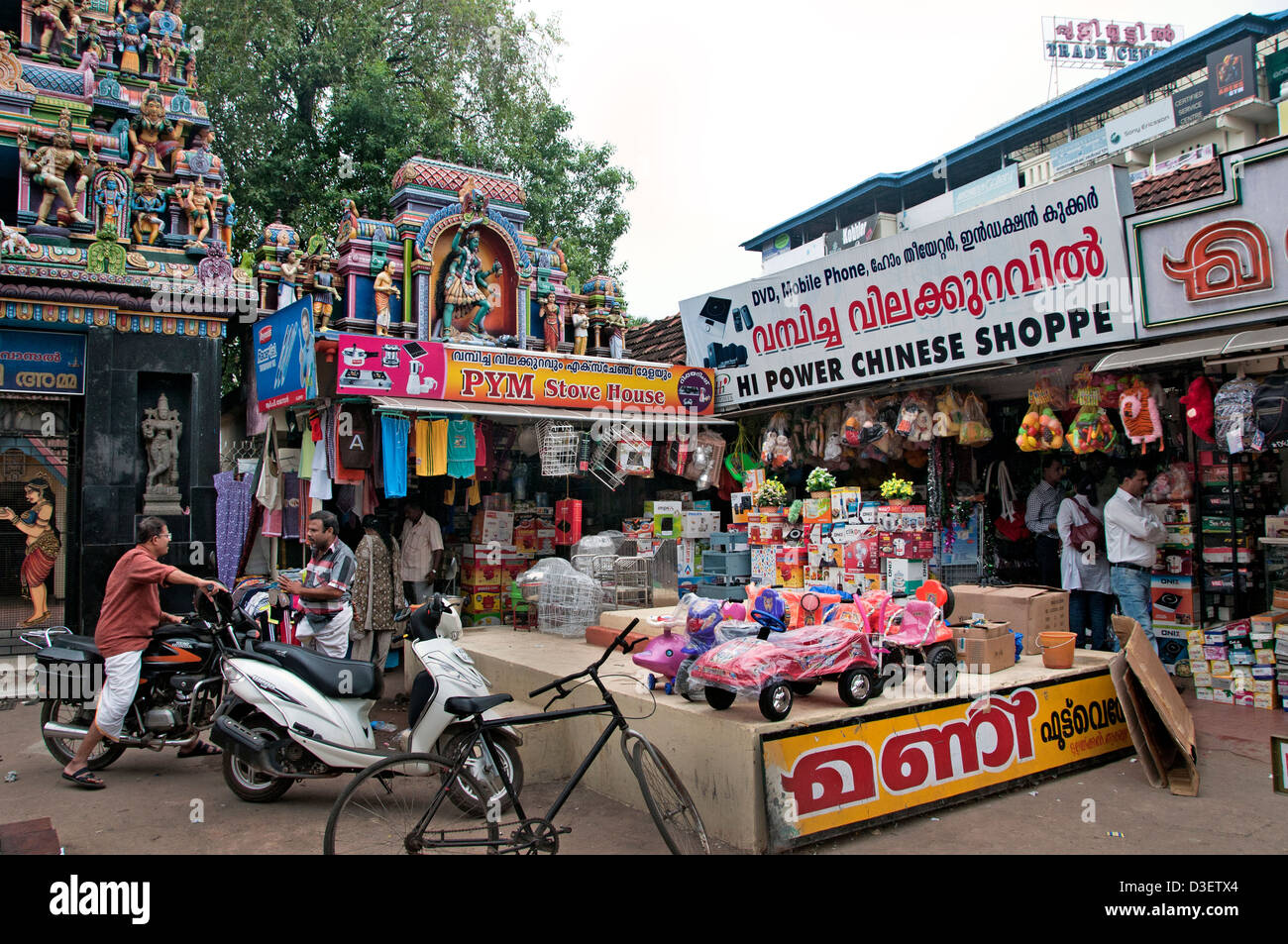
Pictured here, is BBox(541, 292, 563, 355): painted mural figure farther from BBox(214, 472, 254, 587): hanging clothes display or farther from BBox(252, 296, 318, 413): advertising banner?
BBox(214, 472, 254, 587): hanging clothes display

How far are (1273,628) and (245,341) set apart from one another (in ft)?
39.8

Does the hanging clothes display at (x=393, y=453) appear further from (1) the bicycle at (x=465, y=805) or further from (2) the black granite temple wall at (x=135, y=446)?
(1) the bicycle at (x=465, y=805)

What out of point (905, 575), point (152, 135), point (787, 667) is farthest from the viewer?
point (152, 135)

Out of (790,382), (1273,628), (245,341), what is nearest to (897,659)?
(1273,628)

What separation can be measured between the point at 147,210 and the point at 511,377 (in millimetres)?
5930

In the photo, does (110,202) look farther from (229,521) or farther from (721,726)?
(721,726)

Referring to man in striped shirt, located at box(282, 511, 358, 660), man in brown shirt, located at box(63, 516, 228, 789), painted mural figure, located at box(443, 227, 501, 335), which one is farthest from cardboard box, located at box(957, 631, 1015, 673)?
painted mural figure, located at box(443, 227, 501, 335)

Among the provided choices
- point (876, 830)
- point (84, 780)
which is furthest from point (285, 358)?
point (876, 830)

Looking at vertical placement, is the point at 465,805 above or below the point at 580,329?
below

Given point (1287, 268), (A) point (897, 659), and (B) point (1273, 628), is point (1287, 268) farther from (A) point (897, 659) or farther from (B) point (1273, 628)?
(A) point (897, 659)

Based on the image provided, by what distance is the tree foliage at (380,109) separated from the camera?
19172 millimetres

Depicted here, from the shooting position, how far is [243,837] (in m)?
4.79

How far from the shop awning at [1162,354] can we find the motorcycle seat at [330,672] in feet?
21.0

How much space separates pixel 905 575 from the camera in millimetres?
8664
